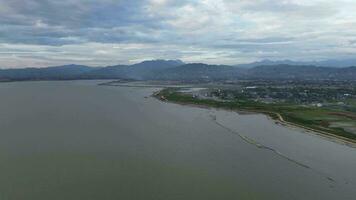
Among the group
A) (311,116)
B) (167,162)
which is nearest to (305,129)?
(311,116)

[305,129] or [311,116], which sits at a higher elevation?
[311,116]

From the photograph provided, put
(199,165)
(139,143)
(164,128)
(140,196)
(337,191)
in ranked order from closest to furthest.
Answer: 1. (140,196)
2. (337,191)
3. (199,165)
4. (139,143)
5. (164,128)

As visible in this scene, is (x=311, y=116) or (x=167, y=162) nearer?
(x=167, y=162)

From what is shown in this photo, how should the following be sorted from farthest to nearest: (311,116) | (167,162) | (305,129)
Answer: (311,116)
(305,129)
(167,162)

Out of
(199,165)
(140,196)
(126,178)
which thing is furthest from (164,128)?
(140,196)

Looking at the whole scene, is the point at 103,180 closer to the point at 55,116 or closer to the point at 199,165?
the point at 199,165

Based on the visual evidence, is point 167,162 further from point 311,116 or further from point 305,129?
point 311,116

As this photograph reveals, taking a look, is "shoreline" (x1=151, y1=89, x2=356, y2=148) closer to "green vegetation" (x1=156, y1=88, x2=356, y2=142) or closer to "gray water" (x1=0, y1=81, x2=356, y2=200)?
"green vegetation" (x1=156, y1=88, x2=356, y2=142)

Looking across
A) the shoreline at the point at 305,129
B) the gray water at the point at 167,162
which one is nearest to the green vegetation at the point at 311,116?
the shoreline at the point at 305,129
